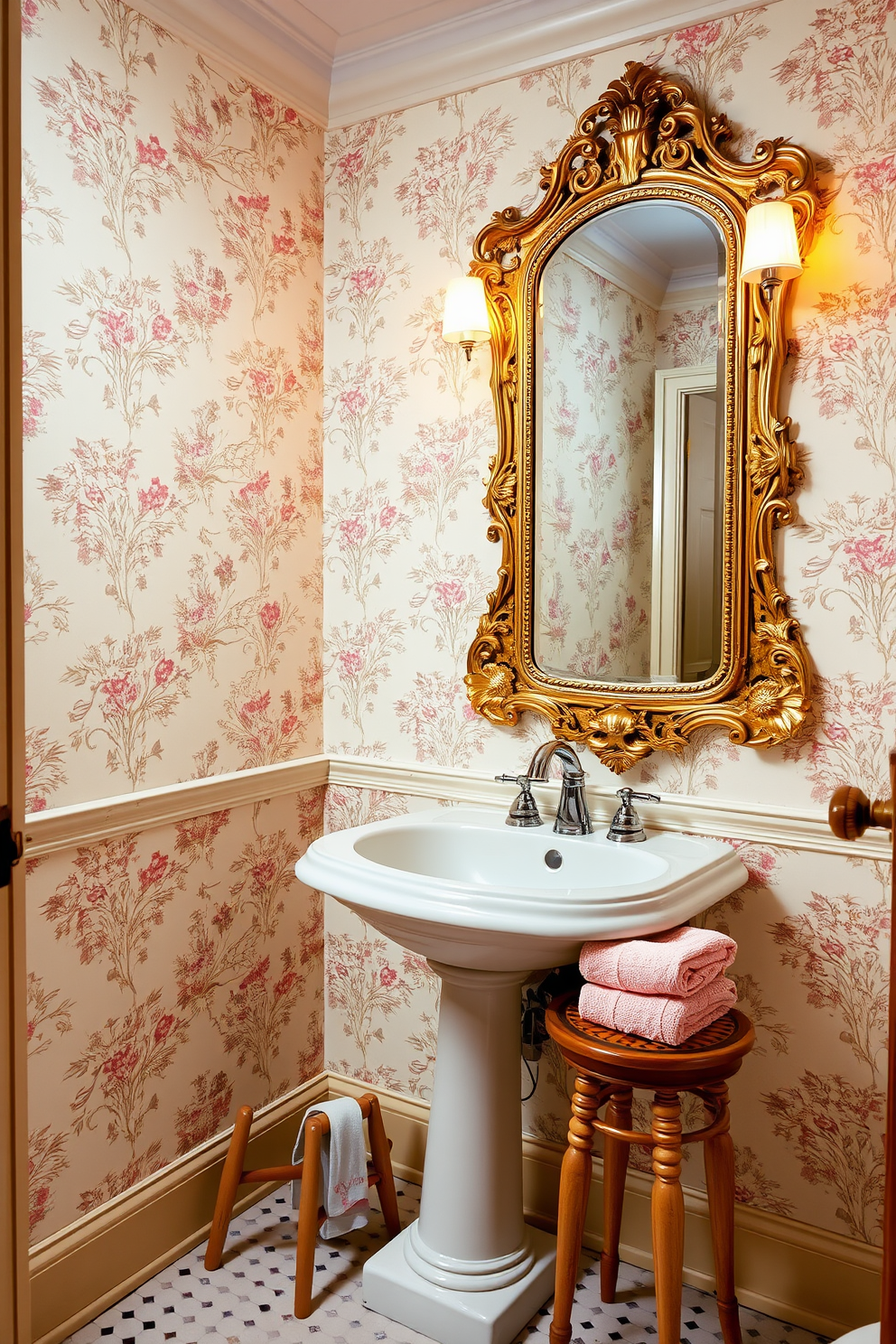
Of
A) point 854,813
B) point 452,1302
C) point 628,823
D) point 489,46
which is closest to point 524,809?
point 628,823

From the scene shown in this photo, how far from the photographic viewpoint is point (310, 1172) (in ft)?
6.12

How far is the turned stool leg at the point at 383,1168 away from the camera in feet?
6.67

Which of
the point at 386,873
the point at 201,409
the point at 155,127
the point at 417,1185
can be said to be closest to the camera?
the point at 386,873

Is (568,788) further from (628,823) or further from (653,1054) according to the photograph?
(653,1054)

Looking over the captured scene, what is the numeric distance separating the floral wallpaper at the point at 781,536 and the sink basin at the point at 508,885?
7.8 inches

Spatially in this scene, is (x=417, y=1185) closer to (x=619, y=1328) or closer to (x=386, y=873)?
(x=619, y=1328)

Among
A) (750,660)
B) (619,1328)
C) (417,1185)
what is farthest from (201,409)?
(619,1328)

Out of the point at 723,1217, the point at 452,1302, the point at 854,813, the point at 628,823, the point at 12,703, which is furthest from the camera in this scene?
the point at 628,823

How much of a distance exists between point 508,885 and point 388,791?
704 mm

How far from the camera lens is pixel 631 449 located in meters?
1.94

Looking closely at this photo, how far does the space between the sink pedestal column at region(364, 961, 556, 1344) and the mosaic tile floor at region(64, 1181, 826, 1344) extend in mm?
67

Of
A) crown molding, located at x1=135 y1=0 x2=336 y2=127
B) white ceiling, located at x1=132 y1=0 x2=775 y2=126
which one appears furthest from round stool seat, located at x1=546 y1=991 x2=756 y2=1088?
crown molding, located at x1=135 y1=0 x2=336 y2=127

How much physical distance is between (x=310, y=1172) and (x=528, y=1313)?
18.4 inches

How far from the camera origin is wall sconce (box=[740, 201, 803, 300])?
167 cm
